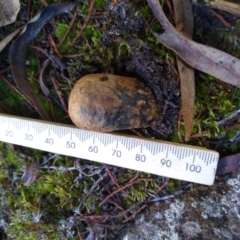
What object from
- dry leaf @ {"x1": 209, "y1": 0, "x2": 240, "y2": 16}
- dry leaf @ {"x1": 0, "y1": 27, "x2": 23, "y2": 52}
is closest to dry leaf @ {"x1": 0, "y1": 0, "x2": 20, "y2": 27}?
dry leaf @ {"x1": 0, "y1": 27, "x2": 23, "y2": 52}

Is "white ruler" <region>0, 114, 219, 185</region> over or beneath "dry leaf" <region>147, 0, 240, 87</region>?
beneath

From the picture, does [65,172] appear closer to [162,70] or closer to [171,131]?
[171,131]

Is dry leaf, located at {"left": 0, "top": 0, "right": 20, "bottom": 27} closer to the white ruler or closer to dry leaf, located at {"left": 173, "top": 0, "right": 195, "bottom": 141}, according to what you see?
the white ruler

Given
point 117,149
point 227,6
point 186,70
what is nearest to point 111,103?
point 117,149

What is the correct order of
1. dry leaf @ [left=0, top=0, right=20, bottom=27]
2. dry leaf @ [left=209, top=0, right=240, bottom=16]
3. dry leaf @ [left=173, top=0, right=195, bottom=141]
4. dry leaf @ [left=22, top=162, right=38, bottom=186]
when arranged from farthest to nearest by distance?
dry leaf @ [left=22, top=162, right=38, bottom=186] → dry leaf @ [left=0, top=0, right=20, bottom=27] → dry leaf @ [left=173, top=0, right=195, bottom=141] → dry leaf @ [left=209, top=0, right=240, bottom=16]

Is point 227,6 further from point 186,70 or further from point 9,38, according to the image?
point 9,38
